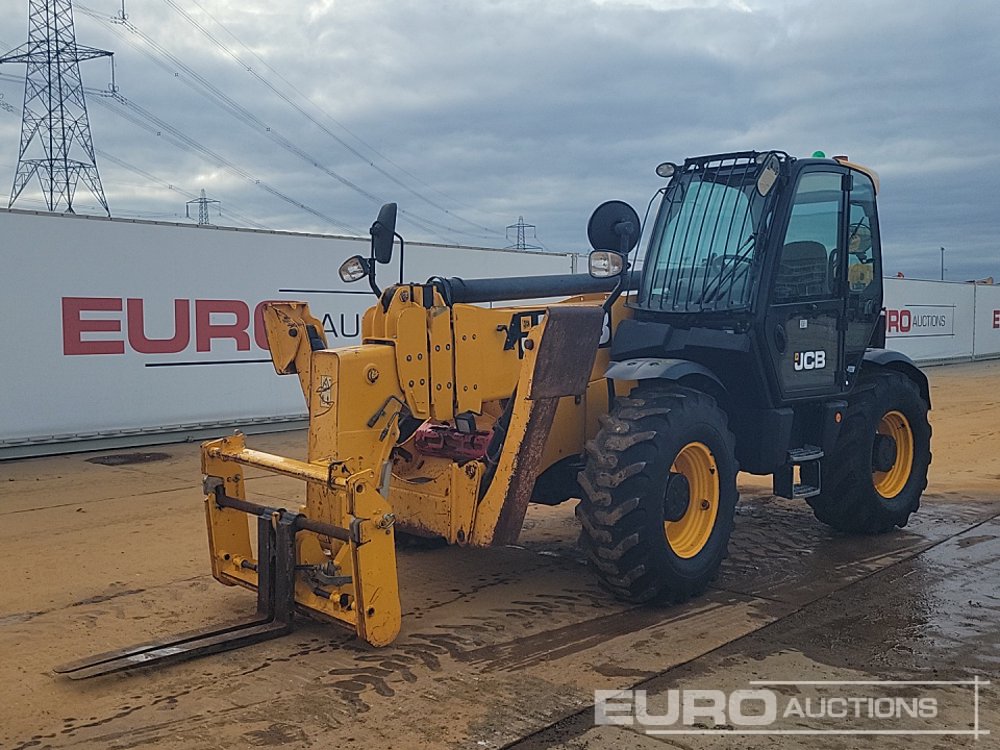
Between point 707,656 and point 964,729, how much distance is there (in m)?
1.15

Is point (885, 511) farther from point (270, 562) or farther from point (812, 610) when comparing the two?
point (270, 562)

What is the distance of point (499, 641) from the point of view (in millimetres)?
4820

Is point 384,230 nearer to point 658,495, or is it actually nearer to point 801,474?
point 658,495

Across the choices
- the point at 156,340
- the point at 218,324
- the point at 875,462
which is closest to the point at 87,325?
the point at 156,340

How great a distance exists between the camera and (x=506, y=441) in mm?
5188

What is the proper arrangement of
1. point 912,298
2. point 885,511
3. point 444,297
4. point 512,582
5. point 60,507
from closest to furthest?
1. point 444,297
2. point 512,582
3. point 885,511
4. point 60,507
5. point 912,298

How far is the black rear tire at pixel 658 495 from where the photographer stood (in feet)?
16.3

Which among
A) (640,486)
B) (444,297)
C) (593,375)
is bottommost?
(640,486)

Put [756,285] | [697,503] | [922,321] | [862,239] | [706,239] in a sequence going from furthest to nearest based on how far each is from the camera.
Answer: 1. [922,321]
2. [862,239]
3. [706,239]
4. [756,285]
5. [697,503]

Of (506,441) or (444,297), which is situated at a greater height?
(444,297)

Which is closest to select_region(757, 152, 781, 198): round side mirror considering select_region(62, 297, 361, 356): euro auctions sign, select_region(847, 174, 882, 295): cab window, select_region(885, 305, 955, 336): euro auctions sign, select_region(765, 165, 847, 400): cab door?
select_region(765, 165, 847, 400): cab door

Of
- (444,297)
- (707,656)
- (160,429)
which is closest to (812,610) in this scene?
(707,656)

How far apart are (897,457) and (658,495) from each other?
3.11m

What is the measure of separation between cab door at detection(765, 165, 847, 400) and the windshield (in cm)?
22
